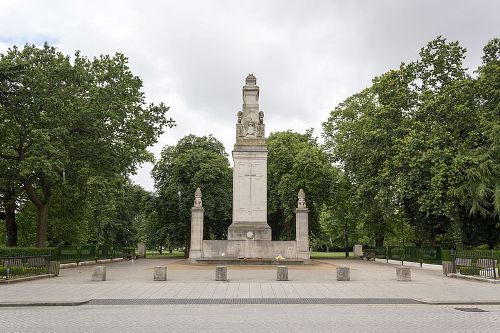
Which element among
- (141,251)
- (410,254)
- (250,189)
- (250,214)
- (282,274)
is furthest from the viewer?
(141,251)

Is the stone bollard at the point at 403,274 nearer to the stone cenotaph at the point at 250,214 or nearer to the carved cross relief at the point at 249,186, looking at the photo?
the stone cenotaph at the point at 250,214

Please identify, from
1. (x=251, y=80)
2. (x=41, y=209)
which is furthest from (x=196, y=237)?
(x=251, y=80)

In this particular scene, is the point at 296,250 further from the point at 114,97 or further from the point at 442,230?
the point at 114,97

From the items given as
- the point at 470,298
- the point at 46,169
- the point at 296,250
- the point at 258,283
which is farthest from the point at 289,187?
the point at 470,298

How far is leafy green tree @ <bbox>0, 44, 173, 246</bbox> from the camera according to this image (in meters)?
28.2

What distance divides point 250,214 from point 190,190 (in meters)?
15.5

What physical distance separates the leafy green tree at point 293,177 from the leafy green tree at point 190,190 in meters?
4.68

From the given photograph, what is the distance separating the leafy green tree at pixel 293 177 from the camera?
152 feet

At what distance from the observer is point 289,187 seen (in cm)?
4625

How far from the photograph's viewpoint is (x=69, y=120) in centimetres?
3000

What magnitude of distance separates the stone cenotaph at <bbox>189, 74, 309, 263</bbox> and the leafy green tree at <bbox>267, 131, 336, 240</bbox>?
1102cm

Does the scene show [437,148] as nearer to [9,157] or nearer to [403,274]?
[403,274]

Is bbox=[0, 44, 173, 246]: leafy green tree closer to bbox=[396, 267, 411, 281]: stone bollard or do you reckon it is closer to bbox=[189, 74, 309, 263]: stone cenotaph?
bbox=[189, 74, 309, 263]: stone cenotaph

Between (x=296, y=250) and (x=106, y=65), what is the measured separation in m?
17.6
